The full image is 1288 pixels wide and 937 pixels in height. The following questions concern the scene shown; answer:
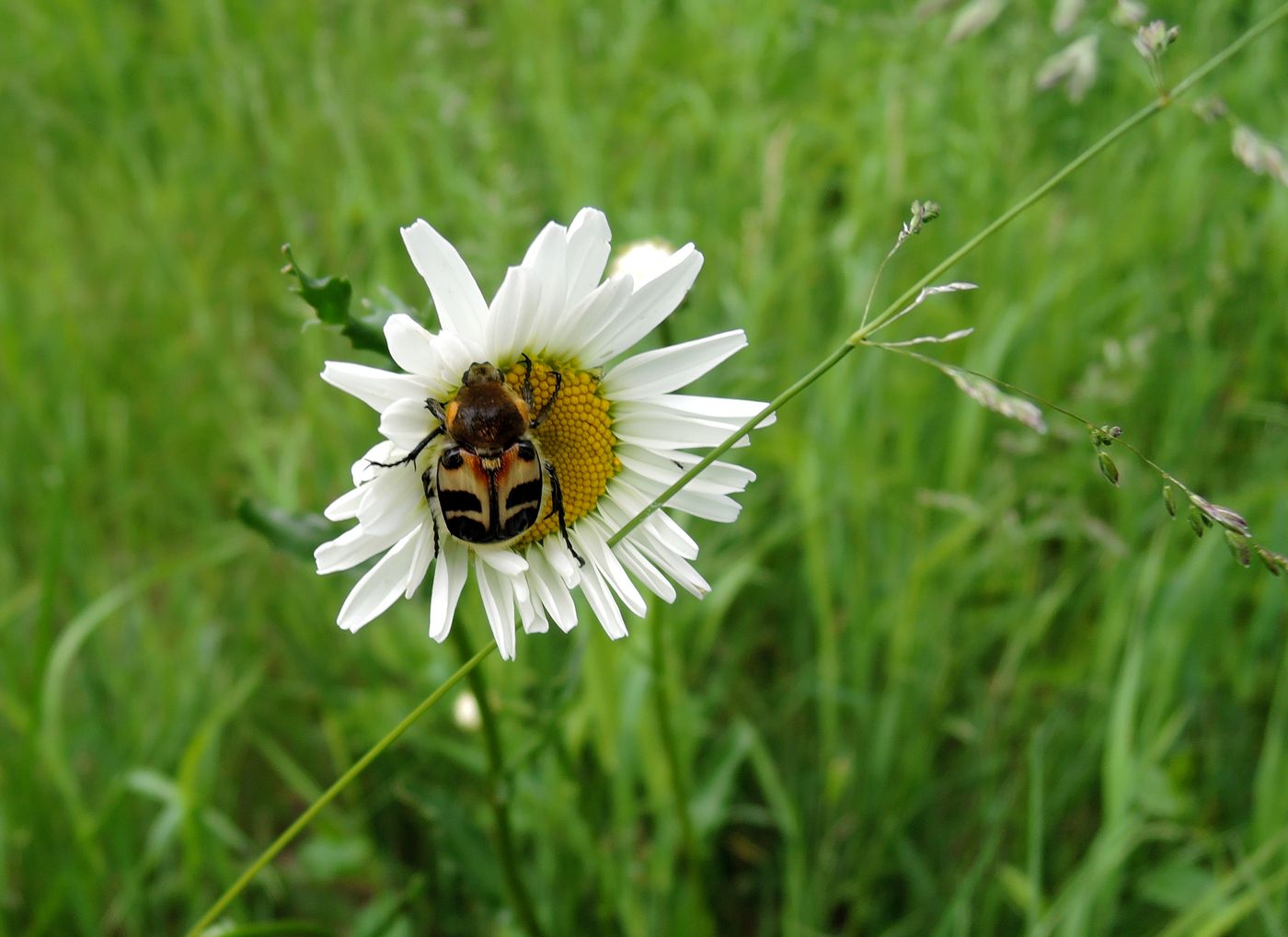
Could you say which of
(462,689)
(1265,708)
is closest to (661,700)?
(462,689)

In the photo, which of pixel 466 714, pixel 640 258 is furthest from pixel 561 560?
pixel 466 714

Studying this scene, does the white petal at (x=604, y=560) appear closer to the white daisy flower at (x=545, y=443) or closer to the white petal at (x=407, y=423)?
the white daisy flower at (x=545, y=443)

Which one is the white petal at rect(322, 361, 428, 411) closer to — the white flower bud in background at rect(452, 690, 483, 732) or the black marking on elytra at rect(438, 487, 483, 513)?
the black marking on elytra at rect(438, 487, 483, 513)

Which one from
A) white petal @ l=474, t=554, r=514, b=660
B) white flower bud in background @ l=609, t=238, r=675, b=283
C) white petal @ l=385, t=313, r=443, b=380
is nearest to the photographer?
white petal @ l=385, t=313, r=443, b=380

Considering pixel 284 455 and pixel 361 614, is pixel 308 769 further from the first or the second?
pixel 361 614

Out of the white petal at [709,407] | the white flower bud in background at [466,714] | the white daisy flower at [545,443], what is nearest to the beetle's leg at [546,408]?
the white daisy flower at [545,443]

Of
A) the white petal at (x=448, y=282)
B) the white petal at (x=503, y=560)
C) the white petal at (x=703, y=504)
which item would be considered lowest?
the white petal at (x=703, y=504)

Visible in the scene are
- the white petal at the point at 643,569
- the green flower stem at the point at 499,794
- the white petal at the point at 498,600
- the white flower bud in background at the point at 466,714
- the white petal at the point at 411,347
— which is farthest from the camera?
the white flower bud in background at the point at 466,714

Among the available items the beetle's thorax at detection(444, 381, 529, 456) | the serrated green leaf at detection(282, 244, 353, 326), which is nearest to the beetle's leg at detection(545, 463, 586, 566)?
the beetle's thorax at detection(444, 381, 529, 456)
